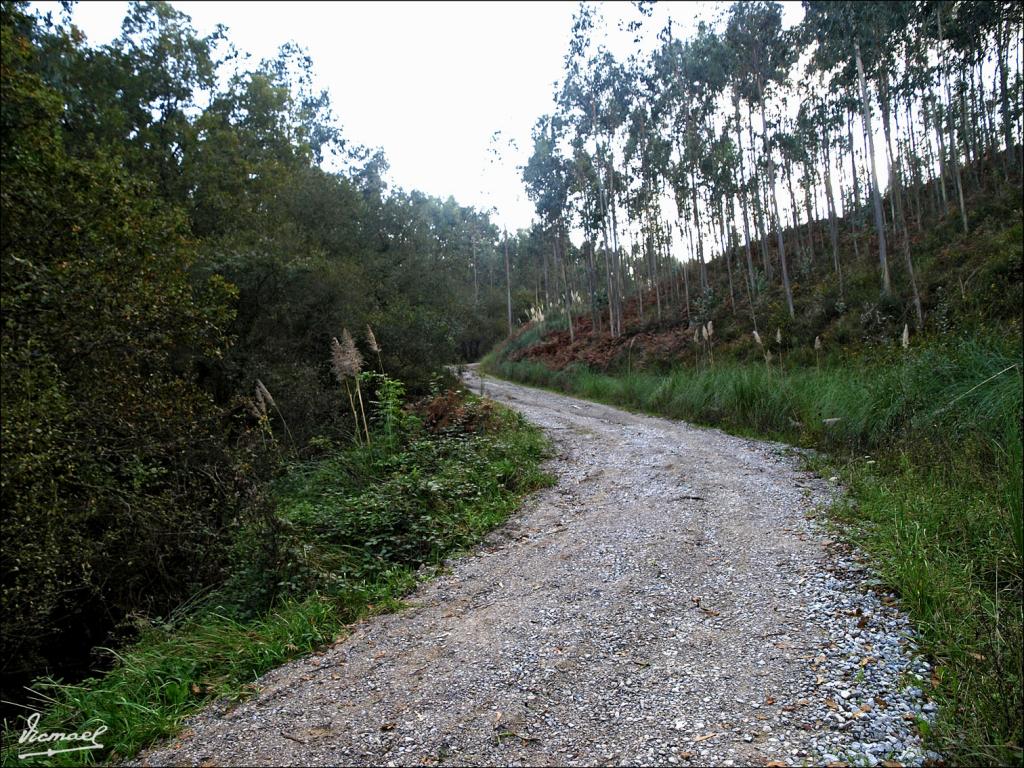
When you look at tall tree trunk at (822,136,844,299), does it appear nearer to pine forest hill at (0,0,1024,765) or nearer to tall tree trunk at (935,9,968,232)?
pine forest hill at (0,0,1024,765)

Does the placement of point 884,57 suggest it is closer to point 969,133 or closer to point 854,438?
point 969,133

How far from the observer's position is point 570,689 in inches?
104

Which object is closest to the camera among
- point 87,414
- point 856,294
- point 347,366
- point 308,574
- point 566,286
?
point 308,574

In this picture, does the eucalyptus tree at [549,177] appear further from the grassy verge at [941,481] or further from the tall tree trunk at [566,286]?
the grassy verge at [941,481]

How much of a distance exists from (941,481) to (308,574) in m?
5.14

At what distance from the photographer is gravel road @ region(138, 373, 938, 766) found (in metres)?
2.22

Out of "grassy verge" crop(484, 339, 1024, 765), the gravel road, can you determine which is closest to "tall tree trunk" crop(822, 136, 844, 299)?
"grassy verge" crop(484, 339, 1024, 765)

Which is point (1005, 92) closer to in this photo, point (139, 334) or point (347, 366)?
point (347, 366)

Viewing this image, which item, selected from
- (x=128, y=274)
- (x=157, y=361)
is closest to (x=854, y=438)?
(x=157, y=361)

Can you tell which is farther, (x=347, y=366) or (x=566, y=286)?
(x=566, y=286)

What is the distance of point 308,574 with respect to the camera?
13.7 feet

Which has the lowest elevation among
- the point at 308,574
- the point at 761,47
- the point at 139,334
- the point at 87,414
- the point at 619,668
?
the point at 619,668

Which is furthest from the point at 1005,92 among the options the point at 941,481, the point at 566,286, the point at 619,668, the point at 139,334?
the point at 139,334

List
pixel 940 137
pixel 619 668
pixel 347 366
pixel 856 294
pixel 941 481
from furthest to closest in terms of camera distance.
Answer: pixel 940 137
pixel 856 294
pixel 347 366
pixel 941 481
pixel 619 668
